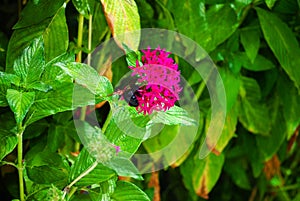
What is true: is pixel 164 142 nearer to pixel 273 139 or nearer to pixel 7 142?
pixel 273 139

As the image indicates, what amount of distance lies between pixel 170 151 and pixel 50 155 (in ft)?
1.11

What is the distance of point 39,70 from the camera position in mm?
604

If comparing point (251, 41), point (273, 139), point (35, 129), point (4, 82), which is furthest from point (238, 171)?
point (4, 82)

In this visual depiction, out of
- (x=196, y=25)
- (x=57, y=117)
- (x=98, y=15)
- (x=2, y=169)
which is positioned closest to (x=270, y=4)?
(x=196, y=25)

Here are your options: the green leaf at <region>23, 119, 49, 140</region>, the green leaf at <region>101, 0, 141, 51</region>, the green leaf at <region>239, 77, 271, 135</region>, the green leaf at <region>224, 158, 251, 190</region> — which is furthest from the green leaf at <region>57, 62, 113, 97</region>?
the green leaf at <region>224, 158, 251, 190</region>

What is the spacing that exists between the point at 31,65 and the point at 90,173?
0.14 metres

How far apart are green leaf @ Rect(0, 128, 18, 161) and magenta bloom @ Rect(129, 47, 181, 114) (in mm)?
150

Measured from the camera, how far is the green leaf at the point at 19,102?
568 millimetres

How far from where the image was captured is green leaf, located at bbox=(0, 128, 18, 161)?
62 cm

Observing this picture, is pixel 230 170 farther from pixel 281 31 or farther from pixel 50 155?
pixel 50 155

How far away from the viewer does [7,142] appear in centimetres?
62

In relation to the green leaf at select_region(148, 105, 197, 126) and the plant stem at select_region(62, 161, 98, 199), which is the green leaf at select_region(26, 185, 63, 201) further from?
the green leaf at select_region(148, 105, 197, 126)

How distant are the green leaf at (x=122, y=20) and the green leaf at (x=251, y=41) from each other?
0.29 metres

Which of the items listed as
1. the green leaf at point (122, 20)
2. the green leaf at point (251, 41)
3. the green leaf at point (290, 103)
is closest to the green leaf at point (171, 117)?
the green leaf at point (122, 20)
